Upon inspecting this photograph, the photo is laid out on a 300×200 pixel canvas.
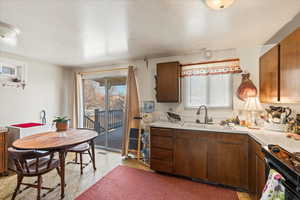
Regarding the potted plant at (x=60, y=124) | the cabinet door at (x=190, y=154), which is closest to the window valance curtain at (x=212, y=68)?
the cabinet door at (x=190, y=154)

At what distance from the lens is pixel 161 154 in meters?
2.44

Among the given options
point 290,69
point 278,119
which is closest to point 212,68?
point 290,69

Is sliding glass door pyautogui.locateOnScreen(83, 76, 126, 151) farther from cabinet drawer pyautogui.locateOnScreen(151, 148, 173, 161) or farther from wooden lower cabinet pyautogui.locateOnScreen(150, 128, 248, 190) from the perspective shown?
wooden lower cabinet pyautogui.locateOnScreen(150, 128, 248, 190)

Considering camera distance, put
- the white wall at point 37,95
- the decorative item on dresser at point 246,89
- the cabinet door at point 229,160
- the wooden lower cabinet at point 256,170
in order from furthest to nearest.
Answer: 1. the white wall at point 37,95
2. the decorative item on dresser at point 246,89
3. the cabinet door at point 229,160
4. the wooden lower cabinet at point 256,170

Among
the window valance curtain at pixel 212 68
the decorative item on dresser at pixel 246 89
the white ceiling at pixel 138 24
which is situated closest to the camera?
the white ceiling at pixel 138 24

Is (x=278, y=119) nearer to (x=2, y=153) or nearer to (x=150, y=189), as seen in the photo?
(x=150, y=189)

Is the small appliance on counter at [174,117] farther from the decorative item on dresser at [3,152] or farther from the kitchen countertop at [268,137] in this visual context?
the decorative item on dresser at [3,152]

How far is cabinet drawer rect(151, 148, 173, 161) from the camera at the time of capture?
2.37m

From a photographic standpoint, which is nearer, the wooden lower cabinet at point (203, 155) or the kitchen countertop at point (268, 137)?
the kitchen countertop at point (268, 137)

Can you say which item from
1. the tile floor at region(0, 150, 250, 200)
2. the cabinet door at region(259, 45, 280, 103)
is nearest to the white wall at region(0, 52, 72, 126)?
the tile floor at region(0, 150, 250, 200)

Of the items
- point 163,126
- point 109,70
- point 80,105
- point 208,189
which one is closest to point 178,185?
point 208,189

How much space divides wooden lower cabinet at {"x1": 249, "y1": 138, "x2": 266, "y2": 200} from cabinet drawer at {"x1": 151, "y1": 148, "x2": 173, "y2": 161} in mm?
1152

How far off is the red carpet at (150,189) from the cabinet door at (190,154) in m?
0.18

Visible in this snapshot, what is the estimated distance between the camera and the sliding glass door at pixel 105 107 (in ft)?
12.1
